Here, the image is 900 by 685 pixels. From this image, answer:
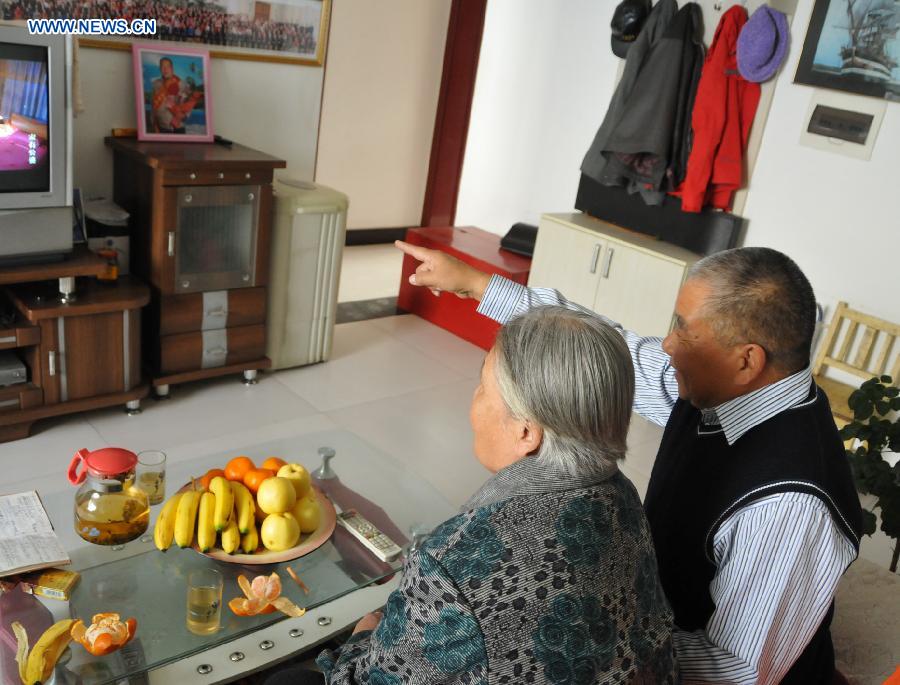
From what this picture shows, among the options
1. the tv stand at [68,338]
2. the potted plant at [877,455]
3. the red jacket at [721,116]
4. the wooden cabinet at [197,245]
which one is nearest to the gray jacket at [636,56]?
the red jacket at [721,116]

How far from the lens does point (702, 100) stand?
13.6 feet

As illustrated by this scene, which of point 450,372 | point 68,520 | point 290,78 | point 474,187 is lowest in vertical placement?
point 450,372

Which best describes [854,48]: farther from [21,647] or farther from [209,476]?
[21,647]

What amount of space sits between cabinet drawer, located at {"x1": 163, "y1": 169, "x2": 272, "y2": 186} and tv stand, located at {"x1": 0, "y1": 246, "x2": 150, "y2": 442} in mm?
434

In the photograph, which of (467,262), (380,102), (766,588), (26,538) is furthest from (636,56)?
(26,538)

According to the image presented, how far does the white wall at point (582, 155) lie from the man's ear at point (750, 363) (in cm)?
270

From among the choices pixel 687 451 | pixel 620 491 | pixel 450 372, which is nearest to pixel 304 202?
pixel 450 372

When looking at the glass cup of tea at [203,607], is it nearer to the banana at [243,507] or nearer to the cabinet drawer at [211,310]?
the banana at [243,507]

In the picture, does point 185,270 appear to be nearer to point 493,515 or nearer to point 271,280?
point 271,280

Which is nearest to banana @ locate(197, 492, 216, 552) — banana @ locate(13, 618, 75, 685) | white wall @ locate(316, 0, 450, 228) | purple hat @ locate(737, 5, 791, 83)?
banana @ locate(13, 618, 75, 685)

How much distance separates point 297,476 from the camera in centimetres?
219

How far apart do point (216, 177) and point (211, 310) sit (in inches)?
23.3

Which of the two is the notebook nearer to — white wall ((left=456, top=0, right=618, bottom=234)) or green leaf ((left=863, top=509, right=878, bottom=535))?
green leaf ((left=863, top=509, right=878, bottom=535))

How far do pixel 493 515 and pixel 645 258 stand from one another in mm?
3192
